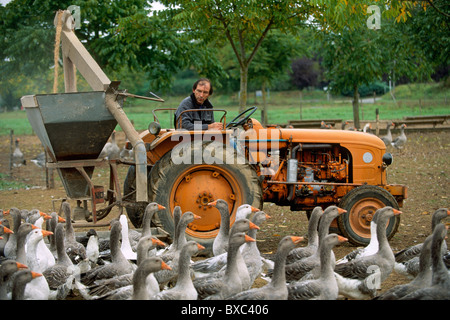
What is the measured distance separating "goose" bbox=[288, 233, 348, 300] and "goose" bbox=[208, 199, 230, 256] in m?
1.53

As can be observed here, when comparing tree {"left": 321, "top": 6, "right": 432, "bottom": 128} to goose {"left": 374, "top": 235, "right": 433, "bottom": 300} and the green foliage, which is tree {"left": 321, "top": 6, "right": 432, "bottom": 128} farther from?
goose {"left": 374, "top": 235, "right": 433, "bottom": 300}

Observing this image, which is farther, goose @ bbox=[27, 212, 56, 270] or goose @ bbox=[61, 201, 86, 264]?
goose @ bbox=[61, 201, 86, 264]

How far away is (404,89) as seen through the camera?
5069 cm

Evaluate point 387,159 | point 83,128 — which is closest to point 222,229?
point 83,128

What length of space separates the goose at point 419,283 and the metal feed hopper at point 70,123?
4.18 meters

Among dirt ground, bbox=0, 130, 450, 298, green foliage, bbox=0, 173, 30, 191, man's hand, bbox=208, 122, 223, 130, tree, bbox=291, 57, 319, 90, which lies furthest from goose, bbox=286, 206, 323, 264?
tree, bbox=291, 57, 319, 90

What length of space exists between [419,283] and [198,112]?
148 inches

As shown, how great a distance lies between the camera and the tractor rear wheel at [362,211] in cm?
738

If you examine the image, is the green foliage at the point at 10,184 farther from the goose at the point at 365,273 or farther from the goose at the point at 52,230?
the goose at the point at 365,273

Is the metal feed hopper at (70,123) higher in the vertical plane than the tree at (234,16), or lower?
lower

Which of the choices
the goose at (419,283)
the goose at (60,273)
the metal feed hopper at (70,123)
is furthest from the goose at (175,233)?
the goose at (419,283)

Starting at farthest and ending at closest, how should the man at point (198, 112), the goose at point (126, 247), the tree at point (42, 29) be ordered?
the tree at point (42, 29)
the man at point (198, 112)
the goose at point (126, 247)

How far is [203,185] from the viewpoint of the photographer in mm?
7324

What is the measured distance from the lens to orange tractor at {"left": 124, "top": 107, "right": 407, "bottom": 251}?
23.5ft
